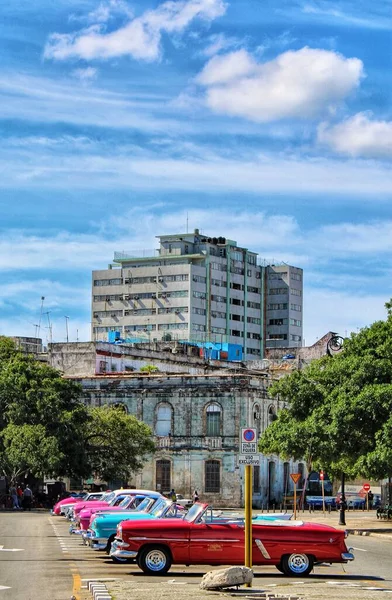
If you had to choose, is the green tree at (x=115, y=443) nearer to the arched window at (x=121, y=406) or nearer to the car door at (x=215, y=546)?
the arched window at (x=121, y=406)

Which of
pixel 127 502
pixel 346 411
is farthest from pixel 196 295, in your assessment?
pixel 127 502

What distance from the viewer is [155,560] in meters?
23.8

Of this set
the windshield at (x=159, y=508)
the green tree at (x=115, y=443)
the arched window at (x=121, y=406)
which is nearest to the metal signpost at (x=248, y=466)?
the windshield at (x=159, y=508)

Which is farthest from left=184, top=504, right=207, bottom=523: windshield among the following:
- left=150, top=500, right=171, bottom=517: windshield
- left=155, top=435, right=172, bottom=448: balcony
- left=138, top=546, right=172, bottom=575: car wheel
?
left=155, top=435, right=172, bottom=448: balcony

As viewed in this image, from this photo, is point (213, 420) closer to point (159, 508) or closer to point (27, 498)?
point (27, 498)

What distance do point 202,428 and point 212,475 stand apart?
3.12 meters

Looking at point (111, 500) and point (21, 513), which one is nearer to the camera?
point (111, 500)

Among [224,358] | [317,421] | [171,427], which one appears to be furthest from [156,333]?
[317,421]

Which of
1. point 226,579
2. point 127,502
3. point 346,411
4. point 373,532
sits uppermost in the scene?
point 346,411

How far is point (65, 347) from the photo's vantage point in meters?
101

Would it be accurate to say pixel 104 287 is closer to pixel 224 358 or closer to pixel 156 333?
pixel 156 333

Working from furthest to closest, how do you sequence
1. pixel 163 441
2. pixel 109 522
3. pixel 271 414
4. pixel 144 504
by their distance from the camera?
pixel 271 414
pixel 163 441
pixel 144 504
pixel 109 522

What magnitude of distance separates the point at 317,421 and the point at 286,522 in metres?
24.8

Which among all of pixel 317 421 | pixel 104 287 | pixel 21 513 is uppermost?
pixel 104 287
